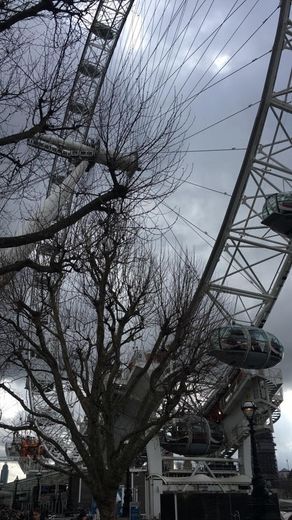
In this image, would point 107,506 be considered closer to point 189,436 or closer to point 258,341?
point 258,341

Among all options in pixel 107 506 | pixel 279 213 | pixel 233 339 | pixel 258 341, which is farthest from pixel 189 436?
pixel 107 506

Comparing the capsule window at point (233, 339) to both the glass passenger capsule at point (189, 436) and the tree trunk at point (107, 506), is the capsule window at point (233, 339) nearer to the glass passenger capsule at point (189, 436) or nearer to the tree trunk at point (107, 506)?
the glass passenger capsule at point (189, 436)

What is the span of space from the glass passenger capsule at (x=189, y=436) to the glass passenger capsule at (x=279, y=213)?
13871 millimetres

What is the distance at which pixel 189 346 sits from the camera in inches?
687

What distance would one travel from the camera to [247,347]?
86.6ft

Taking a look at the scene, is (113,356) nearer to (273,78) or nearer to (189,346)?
(189,346)

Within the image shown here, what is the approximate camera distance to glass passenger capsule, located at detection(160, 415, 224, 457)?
3525cm

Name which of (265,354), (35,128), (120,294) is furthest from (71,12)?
(265,354)

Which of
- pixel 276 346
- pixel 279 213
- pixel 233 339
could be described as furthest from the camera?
pixel 276 346

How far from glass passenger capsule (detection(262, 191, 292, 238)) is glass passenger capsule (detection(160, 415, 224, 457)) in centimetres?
1387

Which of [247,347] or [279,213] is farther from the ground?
[279,213]

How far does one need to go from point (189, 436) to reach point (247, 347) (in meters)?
11.9

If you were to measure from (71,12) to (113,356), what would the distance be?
35.2 ft

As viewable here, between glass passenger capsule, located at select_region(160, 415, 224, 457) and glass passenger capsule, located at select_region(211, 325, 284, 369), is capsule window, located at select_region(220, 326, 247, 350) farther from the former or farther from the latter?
glass passenger capsule, located at select_region(160, 415, 224, 457)
